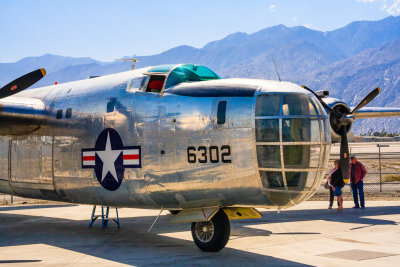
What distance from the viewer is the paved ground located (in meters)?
10.1

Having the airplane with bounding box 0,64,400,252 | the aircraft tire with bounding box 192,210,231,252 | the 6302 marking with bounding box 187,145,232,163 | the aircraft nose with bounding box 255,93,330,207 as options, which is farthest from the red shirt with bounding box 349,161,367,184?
the 6302 marking with bounding box 187,145,232,163

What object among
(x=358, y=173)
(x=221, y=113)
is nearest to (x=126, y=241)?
(x=221, y=113)

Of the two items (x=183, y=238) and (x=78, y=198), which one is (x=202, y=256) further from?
(x=78, y=198)

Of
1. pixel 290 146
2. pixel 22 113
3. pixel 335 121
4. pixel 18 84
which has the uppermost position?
pixel 18 84

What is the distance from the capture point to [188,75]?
11320 millimetres

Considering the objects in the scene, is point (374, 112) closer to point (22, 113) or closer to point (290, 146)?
point (290, 146)

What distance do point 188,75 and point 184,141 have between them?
1845 millimetres

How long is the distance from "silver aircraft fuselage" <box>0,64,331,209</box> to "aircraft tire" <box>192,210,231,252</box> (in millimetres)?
543

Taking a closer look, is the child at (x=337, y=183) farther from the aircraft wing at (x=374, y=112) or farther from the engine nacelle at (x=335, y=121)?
the engine nacelle at (x=335, y=121)

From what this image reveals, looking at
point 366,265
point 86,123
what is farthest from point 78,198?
point 366,265

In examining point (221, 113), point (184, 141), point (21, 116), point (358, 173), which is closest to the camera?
point (221, 113)

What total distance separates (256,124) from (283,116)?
560 mm

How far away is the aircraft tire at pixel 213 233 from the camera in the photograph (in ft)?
34.4

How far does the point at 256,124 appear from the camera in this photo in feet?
31.1
